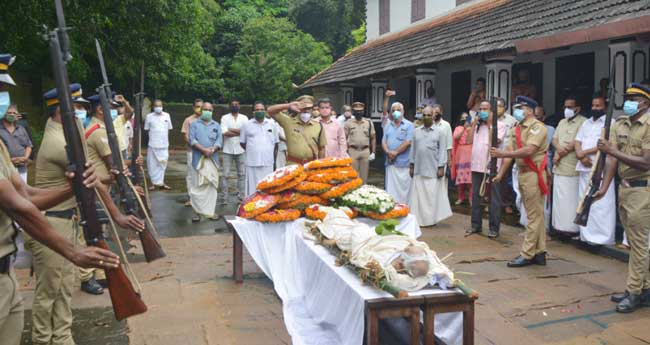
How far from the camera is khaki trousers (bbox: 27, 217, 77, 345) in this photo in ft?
14.4

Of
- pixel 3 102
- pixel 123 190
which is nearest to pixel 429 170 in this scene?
pixel 123 190

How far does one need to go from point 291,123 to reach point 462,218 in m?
3.74

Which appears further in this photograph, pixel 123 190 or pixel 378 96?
pixel 378 96

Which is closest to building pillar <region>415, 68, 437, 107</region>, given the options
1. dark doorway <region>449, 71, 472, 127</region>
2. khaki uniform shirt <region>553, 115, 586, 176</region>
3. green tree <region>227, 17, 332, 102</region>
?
dark doorway <region>449, 71, 472, 127</region>

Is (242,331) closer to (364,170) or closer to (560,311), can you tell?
(560,311)

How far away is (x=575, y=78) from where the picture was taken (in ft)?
37.5

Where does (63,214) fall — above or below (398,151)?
below

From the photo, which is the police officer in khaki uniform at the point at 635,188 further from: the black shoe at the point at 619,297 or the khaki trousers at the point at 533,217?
the khaki trousers at the point at 533,217

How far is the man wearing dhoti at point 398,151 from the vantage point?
1002cm

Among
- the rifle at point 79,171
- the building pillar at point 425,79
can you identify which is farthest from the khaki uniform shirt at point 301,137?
the building pillar at point 425,79

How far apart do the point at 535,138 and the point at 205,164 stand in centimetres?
562

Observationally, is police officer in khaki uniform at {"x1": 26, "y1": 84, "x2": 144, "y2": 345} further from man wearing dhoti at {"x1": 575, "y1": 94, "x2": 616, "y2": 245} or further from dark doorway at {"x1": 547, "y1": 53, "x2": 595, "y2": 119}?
dark doorway at {"x1": 547, "y1": 53, "x2": 595, "y2": 119}

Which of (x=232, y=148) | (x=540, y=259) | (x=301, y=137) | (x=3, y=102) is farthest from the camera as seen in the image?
(x=232, y=148)

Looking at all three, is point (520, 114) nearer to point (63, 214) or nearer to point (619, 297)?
point (619, 297)
